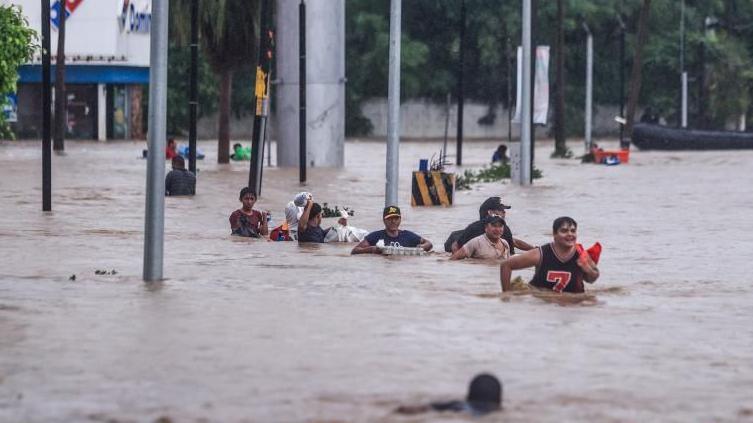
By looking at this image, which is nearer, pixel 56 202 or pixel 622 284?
pixel 622 284

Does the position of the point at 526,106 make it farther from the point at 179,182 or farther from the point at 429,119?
the point at 429,119

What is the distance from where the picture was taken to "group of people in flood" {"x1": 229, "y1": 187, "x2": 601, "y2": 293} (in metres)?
16.5

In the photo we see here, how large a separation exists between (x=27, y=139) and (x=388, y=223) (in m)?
51.6

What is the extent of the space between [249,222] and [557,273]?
8.66 meters

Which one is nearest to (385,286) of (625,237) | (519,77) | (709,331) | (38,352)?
Result: (709,331)

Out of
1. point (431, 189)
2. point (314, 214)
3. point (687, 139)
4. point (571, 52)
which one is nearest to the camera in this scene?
point (314, 214)

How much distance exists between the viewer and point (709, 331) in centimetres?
1480

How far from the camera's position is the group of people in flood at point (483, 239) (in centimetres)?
1645

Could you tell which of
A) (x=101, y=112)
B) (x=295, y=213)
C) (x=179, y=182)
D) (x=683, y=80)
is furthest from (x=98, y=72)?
(x=295, y=213)

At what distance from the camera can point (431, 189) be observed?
110ft

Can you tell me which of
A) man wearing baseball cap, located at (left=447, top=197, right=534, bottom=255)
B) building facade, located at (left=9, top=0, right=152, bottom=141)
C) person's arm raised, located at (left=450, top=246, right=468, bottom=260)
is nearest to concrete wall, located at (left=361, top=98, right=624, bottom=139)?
building facade, located at (left=9, top=0, right=152, bottom=141)

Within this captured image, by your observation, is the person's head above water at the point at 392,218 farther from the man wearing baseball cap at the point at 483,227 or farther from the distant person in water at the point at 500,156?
the distant person in water at the point at 500,156

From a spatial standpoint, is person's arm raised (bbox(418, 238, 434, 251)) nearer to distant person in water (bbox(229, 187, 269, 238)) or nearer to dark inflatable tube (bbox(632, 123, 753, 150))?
distant person in water (bbox(229, 187, 269, 238))

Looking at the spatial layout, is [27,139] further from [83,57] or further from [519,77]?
[519,77]
